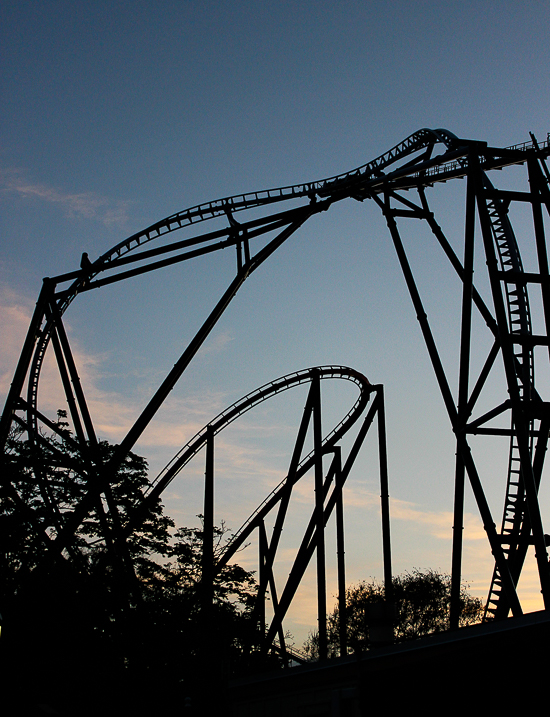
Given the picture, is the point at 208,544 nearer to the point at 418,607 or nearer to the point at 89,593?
the point at 89,593

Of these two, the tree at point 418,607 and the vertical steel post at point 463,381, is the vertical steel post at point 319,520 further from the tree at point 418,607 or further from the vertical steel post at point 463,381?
the tree at point 418,607

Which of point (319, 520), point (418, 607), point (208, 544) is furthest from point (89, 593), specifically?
point (418, 607)

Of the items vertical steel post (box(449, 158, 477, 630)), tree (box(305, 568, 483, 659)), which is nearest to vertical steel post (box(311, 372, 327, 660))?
vertical steel post (box(449, 158, 477, 630))

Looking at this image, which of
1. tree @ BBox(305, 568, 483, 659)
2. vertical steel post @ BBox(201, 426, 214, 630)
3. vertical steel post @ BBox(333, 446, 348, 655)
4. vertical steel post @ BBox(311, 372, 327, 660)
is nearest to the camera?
vertical steel post @ BBox(201, 426, 214, 630)

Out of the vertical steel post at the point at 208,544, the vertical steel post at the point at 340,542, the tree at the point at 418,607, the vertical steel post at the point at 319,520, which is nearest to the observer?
the vertical steel post at the point at 208,544

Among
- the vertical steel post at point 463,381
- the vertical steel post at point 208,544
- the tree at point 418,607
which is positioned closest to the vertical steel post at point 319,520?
the vertical steel post at point 208,544

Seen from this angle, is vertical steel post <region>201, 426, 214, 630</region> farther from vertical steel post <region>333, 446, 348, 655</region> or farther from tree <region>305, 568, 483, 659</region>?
tree <region>305, 568, 483, 659</region>

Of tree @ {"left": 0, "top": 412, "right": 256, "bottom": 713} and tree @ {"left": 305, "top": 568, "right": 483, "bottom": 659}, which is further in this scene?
tree @ {"left": 305, "top": 568, "right": 483, "bottom": 659}

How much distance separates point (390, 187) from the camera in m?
16.5

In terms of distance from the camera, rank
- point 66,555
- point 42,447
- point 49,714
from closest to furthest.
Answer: point 49,714, point 66,555, point 42,447

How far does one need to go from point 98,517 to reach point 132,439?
5.23ft

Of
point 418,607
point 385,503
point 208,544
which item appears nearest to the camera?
point 208,544

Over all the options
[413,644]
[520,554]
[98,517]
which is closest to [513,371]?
[520,554]

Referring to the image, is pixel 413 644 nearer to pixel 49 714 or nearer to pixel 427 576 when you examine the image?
pixel 49 714
